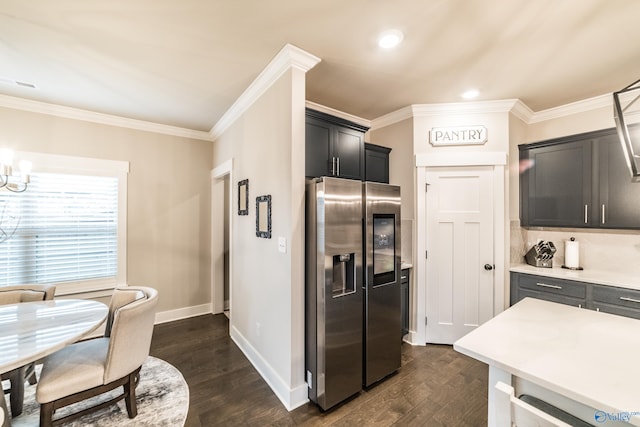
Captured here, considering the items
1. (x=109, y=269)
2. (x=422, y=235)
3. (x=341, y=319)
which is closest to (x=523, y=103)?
(x=422, y=235)

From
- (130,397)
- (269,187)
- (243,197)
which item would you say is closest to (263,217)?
(269,187)

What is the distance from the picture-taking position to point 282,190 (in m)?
2.27

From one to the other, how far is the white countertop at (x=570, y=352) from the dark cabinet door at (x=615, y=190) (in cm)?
176

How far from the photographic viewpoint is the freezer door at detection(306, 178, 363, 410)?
6.70 ft

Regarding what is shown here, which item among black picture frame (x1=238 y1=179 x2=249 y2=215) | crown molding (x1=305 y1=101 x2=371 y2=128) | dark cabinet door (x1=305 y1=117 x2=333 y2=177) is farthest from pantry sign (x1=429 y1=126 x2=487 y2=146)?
black picture frame (x1=238 y1=179 x2=249 y2=215)

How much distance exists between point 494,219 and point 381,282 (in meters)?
1.64

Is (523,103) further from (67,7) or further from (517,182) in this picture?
(67,7)

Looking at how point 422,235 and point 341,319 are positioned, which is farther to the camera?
point 422,235

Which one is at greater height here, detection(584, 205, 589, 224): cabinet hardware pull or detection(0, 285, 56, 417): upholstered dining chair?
detection(584, 205, 589, 224): cabinet hardware pull

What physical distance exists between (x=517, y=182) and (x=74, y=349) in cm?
474

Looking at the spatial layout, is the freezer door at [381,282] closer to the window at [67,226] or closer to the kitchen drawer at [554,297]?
the kitchen drawer at [554,297]

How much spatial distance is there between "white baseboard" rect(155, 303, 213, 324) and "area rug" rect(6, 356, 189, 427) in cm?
143

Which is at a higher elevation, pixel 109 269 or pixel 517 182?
pixel 517 182

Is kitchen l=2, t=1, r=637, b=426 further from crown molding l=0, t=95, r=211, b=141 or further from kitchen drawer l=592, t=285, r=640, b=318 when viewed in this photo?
kitchen drawer l=592, t=285, r=640, b=318
